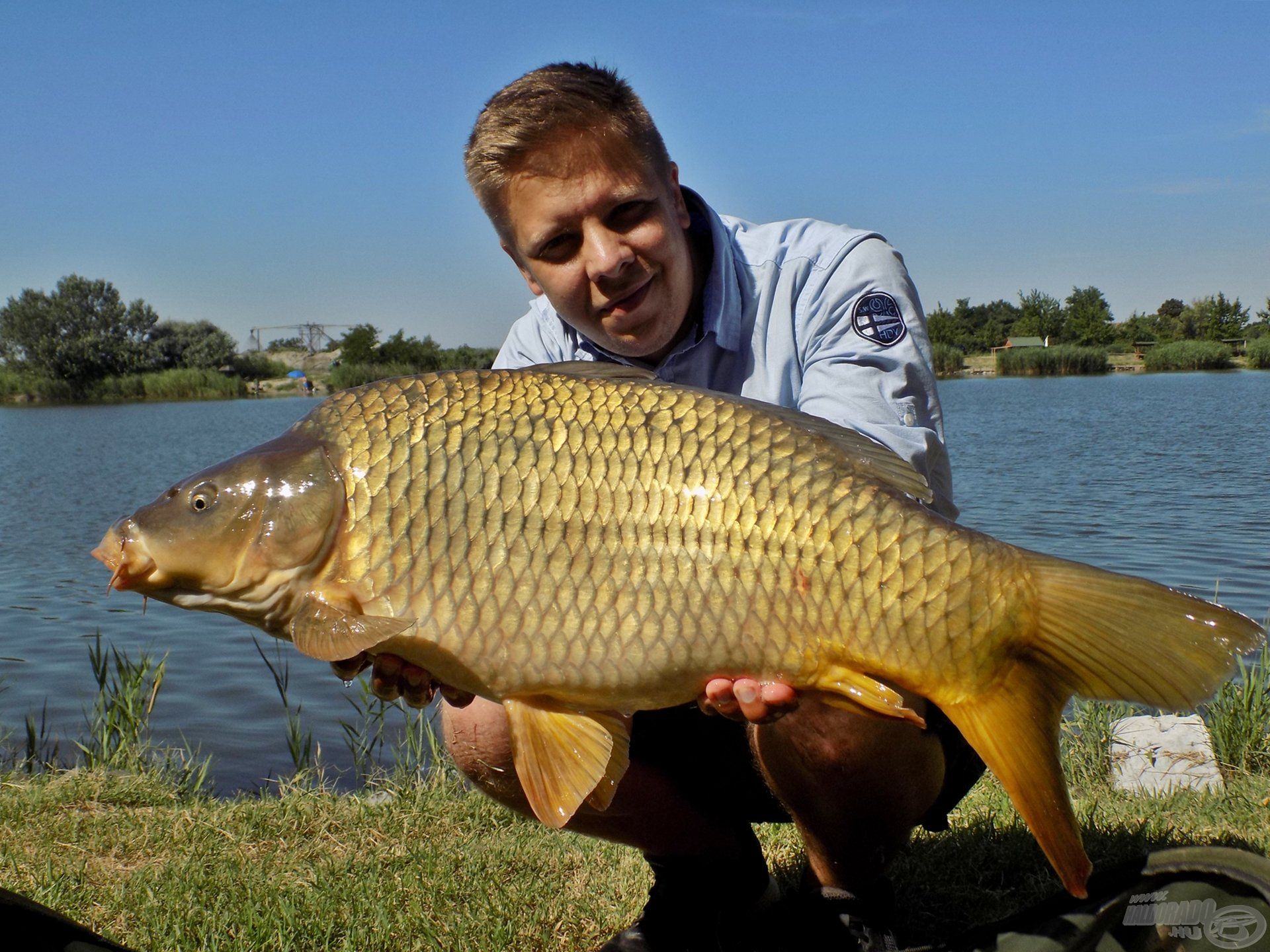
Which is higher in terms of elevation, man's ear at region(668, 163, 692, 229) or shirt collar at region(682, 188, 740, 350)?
man's ear at region(668, 163, 692, 229)

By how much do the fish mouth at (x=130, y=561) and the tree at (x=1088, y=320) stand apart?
6433cm

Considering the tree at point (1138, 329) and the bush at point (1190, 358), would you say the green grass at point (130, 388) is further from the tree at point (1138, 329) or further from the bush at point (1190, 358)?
the tree at point (1138, 329)

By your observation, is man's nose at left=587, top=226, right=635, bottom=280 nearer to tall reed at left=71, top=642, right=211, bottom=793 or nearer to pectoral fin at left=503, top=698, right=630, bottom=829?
pectoral fin at left=503, top=698, right=630, bottom=829

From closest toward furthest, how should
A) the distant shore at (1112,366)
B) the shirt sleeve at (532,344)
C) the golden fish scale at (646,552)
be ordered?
the golden fish scale at (646,552), the shirt sleeve at (532,344), the distant shore at (1112,366)

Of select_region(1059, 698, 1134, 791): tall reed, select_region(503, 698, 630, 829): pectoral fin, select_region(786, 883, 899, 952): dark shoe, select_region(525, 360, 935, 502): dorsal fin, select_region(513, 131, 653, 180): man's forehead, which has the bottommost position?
select_region(1059, 698, 1134, 791): tall reed

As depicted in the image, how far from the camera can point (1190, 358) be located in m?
37.4

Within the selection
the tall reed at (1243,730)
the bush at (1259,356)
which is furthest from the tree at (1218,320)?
the tall reed at (1243,730)

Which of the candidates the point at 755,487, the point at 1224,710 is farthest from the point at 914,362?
the point at 1224,710

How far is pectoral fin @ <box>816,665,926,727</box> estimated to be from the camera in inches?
52.8

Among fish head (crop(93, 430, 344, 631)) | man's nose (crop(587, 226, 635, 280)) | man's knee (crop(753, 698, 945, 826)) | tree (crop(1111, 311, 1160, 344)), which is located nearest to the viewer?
fish head (crop(93, 430, 344, 631))

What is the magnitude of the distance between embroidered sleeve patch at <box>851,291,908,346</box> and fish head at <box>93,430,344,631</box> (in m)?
0.96

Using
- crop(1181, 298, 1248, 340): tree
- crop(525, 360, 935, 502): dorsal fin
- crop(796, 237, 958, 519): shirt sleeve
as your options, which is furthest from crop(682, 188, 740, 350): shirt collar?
crop(1181, 298, 1248, 340): tree

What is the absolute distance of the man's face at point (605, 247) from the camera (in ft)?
6.50

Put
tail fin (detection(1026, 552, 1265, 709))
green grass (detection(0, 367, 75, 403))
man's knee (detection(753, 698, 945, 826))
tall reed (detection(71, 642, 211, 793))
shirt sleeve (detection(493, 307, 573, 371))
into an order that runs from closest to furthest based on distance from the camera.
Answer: tail fin (detection(1026, 552, 1265, 709))
man's knee (detection(753, 698, 945, 826))
shirt sleeve (detection(493, 307, 573, 371))
tall reed (detection(71, 642, 211, 793))
green grass (detection(0, 367, 75, 403))
